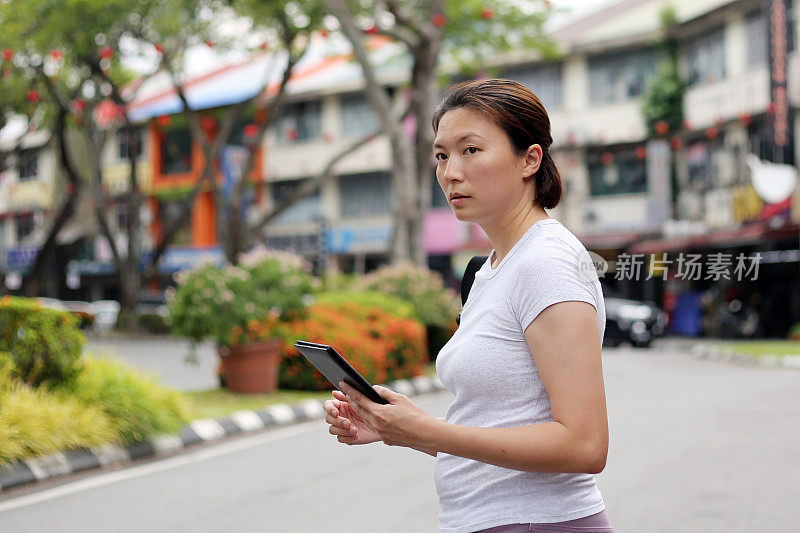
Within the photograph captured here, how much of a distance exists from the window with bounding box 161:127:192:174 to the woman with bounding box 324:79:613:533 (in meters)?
38.0

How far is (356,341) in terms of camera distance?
11156mm

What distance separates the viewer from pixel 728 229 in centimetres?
2462

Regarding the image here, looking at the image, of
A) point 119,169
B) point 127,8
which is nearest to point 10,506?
point 127,8

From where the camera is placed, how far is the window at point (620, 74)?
29.1 metres

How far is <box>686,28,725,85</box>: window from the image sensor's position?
26.3m

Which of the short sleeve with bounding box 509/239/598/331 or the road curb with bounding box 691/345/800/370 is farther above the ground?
the short sleeve with bounding box 509/239/598/331

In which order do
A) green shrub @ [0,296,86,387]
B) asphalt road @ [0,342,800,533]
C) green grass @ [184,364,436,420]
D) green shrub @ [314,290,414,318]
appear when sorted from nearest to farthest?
asphalt road @ [0,342,800,533], green shrub @ [0,296,86,387], green grass @ [184,364,436,420], green shrub @ [314,290,414,318]

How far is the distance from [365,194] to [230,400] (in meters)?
24.8

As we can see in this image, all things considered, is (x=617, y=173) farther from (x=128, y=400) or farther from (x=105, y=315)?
(x=128, y=400)

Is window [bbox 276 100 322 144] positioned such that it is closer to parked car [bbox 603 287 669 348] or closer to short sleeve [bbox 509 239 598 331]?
parked car [bbox 603 287 669 348]

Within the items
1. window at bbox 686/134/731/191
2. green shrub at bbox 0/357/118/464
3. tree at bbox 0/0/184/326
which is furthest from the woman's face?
window at bbox 686/134/731/191

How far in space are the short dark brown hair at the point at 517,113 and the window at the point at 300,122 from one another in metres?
33.6

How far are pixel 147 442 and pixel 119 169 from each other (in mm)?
35577

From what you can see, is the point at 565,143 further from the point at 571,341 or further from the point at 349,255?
the point at 571,341
